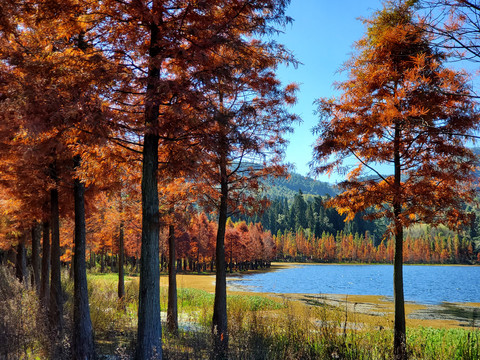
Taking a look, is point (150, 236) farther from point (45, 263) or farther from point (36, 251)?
point (36, 251)

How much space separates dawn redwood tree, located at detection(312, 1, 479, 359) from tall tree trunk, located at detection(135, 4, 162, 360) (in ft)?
19.2

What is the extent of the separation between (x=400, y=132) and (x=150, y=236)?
25.1ft

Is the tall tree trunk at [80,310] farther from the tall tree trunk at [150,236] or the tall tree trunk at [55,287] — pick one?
the tall tree trunk at [150,236]

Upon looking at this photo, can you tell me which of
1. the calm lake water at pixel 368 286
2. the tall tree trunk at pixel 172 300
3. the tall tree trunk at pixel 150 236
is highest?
the tall tree trunk at pixel 150 236

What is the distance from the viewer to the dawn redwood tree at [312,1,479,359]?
970 cm

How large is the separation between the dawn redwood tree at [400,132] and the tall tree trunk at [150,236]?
19.2 feet

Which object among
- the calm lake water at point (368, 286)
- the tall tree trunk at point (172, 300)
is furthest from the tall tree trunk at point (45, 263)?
the calm lake water at point (368, 286)

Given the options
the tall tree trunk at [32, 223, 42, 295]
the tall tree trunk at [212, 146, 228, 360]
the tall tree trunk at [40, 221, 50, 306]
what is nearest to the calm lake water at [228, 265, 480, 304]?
the tall tree trunk at [212, 146, 228, 360]

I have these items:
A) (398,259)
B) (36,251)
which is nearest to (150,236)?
(398,259)

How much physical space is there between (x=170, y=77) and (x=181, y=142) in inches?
55.0

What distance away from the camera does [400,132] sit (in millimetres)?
10641

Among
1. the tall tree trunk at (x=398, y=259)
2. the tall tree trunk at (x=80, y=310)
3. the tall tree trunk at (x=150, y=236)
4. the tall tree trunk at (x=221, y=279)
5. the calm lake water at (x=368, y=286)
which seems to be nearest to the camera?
the tall tree trunk at (x=150, y=236)

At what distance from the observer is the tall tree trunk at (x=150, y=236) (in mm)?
6859

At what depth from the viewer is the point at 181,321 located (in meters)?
16.0
